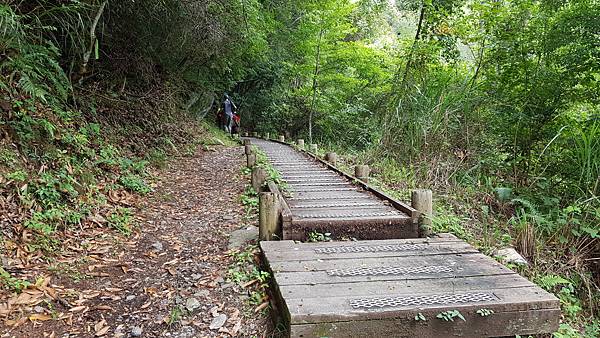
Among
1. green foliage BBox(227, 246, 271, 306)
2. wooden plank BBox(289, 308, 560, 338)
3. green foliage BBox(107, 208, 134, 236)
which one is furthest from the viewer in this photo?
green foliage BBox(107, 208, 134, 236)

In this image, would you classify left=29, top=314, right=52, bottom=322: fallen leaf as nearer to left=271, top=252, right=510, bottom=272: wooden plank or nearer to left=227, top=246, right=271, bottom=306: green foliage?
left=227, top=246, right=271, bottom=306: green foliage

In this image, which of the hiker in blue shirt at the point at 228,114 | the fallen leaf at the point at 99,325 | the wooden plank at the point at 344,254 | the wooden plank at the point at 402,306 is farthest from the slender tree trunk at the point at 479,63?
the hiker in blue shirt at the point at 228,114

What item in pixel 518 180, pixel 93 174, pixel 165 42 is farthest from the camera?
pixel 165 42

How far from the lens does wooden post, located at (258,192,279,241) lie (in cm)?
370

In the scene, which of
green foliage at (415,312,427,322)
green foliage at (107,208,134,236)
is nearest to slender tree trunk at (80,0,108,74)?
green foliage at (107,208,134,236)

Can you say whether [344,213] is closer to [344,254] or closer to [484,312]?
[344,254]

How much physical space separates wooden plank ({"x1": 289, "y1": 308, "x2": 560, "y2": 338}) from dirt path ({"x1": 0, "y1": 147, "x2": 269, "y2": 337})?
600 mm

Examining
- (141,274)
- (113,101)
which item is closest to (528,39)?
(141,274)

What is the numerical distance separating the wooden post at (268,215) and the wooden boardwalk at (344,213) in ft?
0.41

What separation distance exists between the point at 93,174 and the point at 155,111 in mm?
4313

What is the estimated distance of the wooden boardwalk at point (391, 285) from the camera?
2.33 m

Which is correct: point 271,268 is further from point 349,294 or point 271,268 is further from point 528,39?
point 528,39

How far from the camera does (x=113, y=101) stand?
25.7 feet

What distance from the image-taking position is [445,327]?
7.75ft
